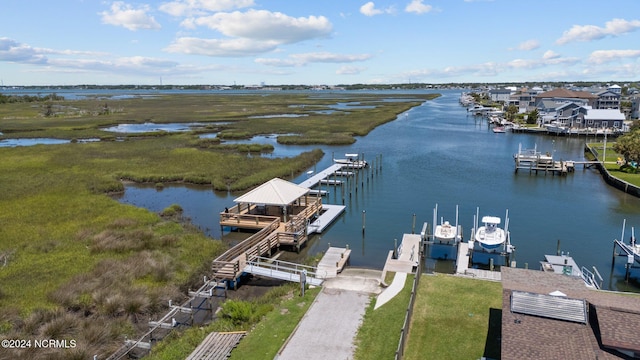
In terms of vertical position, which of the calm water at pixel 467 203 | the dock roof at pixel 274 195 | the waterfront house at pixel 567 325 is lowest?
the calm water at pixel 467 203

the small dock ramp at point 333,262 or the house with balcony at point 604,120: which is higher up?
the house with balcony at point 604,120

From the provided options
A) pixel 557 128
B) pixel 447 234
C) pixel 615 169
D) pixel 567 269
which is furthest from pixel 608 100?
pixel 567 269

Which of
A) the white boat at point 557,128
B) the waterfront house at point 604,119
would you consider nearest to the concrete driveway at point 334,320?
the white boat at point 557,128

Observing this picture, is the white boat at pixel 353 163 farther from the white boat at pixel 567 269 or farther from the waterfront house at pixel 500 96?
the waterfront house at pixel 500 96

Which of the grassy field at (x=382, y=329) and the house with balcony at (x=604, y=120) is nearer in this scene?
the grassy field at (x=382, y=329)

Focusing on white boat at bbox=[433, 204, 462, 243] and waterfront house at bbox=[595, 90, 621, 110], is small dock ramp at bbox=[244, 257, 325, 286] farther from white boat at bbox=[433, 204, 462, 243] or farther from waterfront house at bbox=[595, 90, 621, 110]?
waterfront house at bbox=[595, 90, 621, 110]

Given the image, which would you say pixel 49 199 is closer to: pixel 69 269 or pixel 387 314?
pixel 69 269

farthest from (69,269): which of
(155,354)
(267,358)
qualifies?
(267,358)

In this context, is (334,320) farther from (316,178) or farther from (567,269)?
(316,178)
